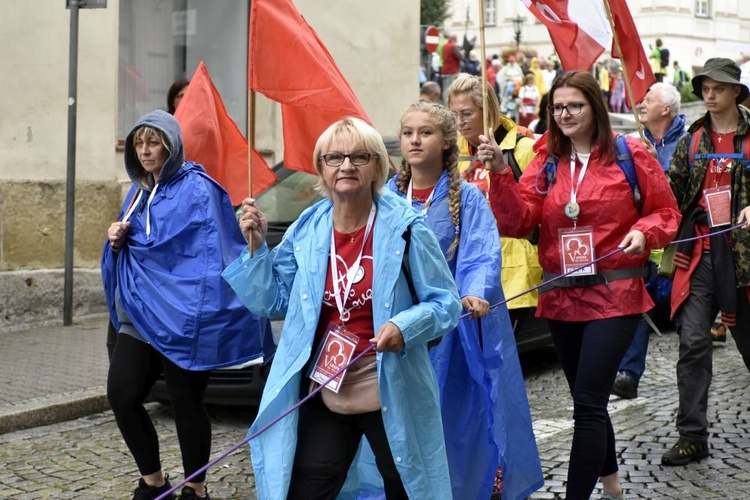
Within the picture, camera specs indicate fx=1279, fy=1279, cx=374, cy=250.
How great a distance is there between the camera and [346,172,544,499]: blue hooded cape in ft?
17.1

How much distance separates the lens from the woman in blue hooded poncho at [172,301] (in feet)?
18.3

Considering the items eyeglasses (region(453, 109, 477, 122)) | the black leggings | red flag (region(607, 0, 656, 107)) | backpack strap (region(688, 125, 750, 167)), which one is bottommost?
the black leggings

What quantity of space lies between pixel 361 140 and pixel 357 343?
2.21ft

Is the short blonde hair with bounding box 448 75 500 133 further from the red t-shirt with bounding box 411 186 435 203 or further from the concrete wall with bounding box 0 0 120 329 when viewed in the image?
the concrete wall with bounding box 0 0 120 329

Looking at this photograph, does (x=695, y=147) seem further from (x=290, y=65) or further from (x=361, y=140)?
(x=361, y=140)

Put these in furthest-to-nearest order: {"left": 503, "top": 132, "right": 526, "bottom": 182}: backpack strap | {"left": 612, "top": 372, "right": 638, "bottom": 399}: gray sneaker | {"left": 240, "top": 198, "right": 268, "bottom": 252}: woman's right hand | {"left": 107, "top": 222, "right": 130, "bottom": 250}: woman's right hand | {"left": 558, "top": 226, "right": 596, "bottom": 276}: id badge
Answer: {"left": 612, "top": 372, "right": 638, "bottom": 399}: gray sneaker < {"left": 503, "top": 132, "right": 526, "bottom": 182}: backpack strap < {"left": 107, "top": 222, "right": 130, "bottom": 250}: woman's right hand < {"left": 558, "top": 226, "right": 596, "bottom": 276}: id badge < {"left": 240, "top": 198, "right": 268, "bottom": 252}: woman's right hand

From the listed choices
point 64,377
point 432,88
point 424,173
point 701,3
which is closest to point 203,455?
point 424,173

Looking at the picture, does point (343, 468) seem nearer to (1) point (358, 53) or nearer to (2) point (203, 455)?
(2) point (203, 455)

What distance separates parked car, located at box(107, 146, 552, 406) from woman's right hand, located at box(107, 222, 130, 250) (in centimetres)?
153

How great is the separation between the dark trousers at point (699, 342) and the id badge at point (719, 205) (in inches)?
7.9

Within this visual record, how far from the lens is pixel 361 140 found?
14.0 feet

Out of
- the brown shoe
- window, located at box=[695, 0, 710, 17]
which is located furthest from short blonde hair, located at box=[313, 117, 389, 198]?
window, located at box=[695, 0, 710, 17]

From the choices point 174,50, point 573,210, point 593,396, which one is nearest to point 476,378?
point 593,396

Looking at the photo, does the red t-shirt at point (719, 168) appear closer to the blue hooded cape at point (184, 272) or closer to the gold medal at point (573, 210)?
the gold medal at point (573, 210)
